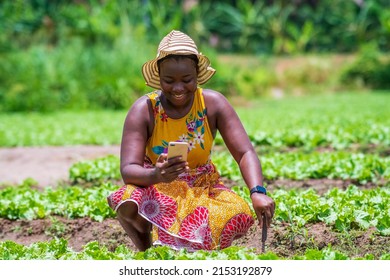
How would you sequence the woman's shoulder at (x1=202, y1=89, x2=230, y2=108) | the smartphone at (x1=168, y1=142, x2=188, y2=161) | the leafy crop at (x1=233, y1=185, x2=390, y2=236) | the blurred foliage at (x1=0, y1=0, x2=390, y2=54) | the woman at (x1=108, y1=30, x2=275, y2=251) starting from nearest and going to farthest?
the smartphone at (x1=168, y1=142, x2=188, y2=161) → the woman at (x1=108, y1=30, x2=275, y2=251) → the woman's shoulder at (x1=202, y1=89, x2=230, y2=108) → the leafy crop at (x1=233, y1=185, x2=390, y2=236) → the blurred foliage at (x1=0, y1=0, x2=390, y2=54)

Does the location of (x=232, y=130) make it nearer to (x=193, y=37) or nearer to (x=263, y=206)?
(x=263, y=206)

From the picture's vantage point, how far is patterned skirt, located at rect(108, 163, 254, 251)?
166 inches

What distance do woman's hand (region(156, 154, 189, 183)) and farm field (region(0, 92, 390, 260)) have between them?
39 centimetres

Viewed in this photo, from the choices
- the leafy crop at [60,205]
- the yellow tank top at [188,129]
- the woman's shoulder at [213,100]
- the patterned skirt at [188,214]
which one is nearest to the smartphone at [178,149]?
the patterned skirt at [188,214]

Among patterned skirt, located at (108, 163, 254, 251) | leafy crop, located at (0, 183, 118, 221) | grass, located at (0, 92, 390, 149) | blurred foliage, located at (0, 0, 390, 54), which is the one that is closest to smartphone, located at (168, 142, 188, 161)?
patterned skirt, located at (108, 163, 254, 251)

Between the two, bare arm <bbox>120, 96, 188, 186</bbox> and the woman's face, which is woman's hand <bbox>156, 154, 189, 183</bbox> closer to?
bare arm <bbox>120, 96, 188, 186</bbox>

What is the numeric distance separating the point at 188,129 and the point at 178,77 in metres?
0.38

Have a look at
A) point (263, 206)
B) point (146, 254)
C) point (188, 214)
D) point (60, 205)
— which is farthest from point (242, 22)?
point (146, 254)

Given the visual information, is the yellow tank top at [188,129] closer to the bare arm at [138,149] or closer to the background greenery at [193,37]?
the bare arm at [138,149]

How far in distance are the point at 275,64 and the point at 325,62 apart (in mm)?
1806

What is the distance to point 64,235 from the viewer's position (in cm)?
566

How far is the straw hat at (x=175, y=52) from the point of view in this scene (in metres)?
4.25

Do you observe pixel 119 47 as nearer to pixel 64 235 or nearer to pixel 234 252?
pixel 64 235
